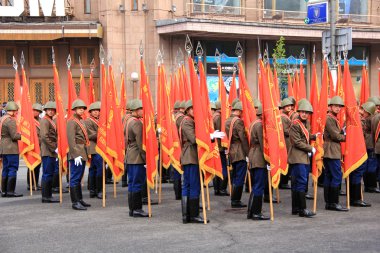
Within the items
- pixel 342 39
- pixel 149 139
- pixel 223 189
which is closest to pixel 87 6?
pixel 342 39

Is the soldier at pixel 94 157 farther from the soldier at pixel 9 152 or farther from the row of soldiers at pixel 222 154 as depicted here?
the soldier at pixel 9 152

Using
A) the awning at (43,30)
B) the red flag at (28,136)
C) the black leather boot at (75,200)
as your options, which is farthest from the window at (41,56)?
the black leather boot at (75,200)

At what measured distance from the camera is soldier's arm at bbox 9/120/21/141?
49.2 feet

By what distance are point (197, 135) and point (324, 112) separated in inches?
113

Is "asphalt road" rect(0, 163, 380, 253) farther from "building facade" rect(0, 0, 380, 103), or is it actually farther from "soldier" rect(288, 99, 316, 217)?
"building facade" rect(0, 0, 380, 103)

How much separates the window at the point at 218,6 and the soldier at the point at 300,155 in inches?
733

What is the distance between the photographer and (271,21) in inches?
1224

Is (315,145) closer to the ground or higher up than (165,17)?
closer to the ground

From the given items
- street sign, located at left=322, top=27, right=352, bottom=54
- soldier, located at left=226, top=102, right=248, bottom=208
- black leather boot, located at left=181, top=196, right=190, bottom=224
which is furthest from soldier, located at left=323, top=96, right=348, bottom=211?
street sign, located at left=322, top=27, right=352, bottom=54

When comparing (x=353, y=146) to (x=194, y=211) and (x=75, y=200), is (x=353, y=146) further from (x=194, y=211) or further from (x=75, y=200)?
(x=75, y=200)

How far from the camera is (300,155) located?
11523mm

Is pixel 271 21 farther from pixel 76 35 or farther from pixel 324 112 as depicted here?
pixel 324 112

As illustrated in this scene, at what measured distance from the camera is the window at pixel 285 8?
31.2 m

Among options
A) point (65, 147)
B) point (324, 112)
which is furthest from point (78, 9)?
point (324, 112)
